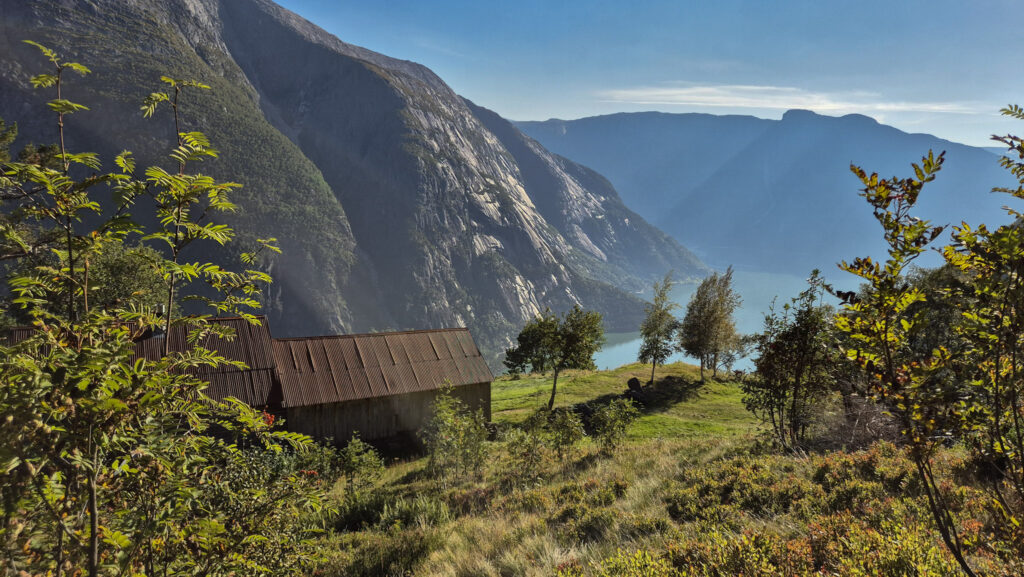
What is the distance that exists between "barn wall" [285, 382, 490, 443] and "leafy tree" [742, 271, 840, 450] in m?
13.0

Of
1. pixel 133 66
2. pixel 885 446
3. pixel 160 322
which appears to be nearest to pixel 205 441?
pixel 160 322

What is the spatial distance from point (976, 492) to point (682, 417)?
22.4m

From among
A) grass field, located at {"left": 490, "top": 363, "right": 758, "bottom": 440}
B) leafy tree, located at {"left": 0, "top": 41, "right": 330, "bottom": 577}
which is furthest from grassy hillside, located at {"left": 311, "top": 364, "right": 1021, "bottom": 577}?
grass field, located at {"left": 490, "top": 363, "right": 758, "bottom": 440}

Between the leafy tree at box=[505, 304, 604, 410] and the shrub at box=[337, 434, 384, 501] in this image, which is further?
the leafy tree at box=[505, 304, 604, 410]

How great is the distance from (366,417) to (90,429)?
2178 cm

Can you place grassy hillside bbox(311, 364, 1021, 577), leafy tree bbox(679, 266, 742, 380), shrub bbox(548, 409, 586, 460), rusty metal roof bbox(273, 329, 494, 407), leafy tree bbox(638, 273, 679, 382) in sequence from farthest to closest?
1. leafy tree bbox(679, 266, 742, 380)
2. leafy tree bbox(638, 273, 679, 382)
3. rusty metal roof bbox(273, 329, 494, 407)
4. shrub bbox(548, 409, 586, 460)
5. grassy hillside bbox(311, 364, 1021, 577)

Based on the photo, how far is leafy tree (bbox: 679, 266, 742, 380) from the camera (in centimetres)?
3856

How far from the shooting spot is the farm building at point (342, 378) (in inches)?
829

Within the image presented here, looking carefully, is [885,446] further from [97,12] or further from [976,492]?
[97,12]

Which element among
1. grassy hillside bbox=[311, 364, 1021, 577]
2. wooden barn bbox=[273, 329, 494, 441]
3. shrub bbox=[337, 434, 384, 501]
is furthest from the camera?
wooden barn bbox=[273, 329, 494, 441]

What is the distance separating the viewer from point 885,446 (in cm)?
929

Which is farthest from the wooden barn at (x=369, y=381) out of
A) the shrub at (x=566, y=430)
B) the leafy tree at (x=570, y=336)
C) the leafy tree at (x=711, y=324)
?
the leafy tree at (x=711, y=324)

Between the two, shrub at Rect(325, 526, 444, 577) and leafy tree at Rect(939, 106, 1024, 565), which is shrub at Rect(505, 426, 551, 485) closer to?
shrub at Rect(325, 526, 444, 577)

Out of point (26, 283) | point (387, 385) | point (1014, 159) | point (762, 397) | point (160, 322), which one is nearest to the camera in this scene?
point (26, 283)
